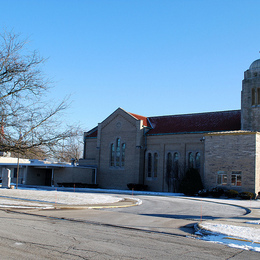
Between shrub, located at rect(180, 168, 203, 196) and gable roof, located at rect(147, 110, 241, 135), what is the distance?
22.4ft

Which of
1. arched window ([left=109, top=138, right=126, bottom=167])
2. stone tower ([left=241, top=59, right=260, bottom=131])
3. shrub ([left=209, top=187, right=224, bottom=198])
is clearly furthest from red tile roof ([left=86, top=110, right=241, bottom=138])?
shrub ([left=209, top=187, right=224, bottom=198])

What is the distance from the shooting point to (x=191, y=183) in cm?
3872

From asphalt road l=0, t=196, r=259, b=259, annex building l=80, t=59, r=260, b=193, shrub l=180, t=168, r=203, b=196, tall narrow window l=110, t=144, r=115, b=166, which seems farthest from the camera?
tall narrow window l=110, t=144, r=115, b=166

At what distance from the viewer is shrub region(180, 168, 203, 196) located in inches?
1516

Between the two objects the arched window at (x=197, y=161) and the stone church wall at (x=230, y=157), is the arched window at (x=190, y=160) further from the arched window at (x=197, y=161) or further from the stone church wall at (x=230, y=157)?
the stone church wall at (x=230, y=157)

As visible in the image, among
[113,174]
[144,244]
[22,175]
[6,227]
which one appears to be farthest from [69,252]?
[22,175]

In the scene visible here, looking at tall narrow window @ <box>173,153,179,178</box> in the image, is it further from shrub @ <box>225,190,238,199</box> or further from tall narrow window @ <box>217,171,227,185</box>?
shrub @ <box>225,190,238,199</box>

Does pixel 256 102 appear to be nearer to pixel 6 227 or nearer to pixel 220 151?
pixel 220 151

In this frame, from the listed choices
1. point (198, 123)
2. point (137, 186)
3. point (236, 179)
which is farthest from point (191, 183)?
point (198, 123)

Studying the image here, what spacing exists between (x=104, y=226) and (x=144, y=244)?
3.50 meters

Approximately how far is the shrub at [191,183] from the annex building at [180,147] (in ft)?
3.00

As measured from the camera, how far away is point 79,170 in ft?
164

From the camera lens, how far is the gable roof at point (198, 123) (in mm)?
43781

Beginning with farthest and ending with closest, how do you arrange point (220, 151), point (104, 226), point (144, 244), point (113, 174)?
point (113, 174)
point (220, 151)
point (104, 226)
point (144, 244)
